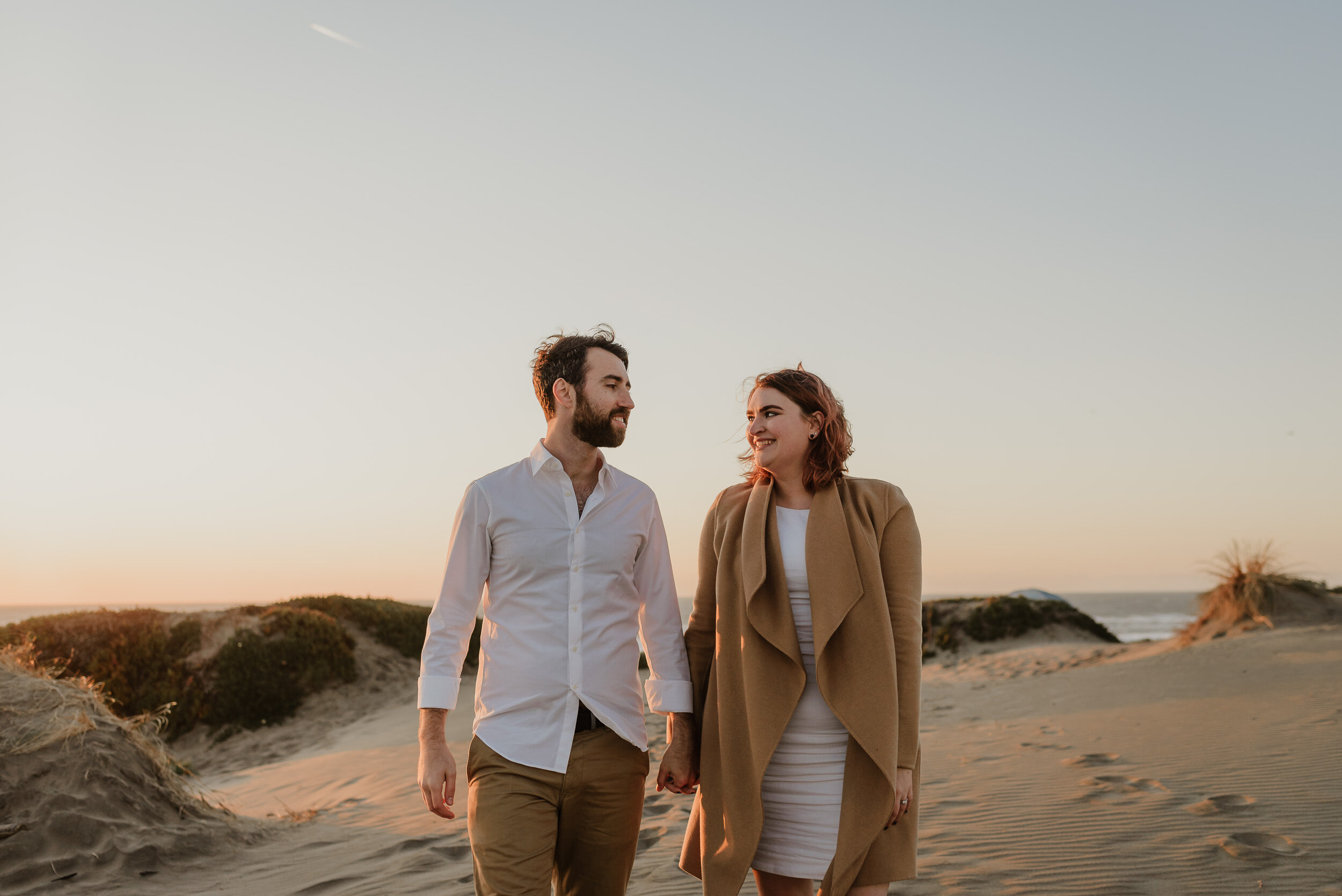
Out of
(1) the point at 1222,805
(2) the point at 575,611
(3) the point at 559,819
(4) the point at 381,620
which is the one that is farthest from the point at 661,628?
(4) the point at 381,620

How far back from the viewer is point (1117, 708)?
934 cm

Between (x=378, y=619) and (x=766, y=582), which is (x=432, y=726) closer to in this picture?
(x=766, y=582)

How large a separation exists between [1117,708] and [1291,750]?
2665 millimetres

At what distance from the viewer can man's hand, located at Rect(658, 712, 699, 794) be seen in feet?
10.2

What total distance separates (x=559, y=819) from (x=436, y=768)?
1.46 feet

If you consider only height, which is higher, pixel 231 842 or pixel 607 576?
pixel 607 576

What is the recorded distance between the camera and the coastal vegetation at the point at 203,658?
13.3 m

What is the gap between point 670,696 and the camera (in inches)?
122

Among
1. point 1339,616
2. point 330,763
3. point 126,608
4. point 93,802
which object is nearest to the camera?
point 93,802

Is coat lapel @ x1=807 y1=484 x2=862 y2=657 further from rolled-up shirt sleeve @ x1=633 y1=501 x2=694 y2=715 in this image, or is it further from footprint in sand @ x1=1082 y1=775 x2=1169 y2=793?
footprint in sand @ x1=1082 y1=775 x2=1169 y2=793

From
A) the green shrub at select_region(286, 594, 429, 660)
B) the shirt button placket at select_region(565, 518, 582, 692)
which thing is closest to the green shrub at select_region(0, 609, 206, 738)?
the green shrub at select_region(286, 594, 429, 660)

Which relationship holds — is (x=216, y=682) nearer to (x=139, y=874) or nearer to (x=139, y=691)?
A: (x=139, y=691)

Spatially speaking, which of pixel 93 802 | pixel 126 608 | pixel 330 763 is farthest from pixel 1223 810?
pixel 126 608

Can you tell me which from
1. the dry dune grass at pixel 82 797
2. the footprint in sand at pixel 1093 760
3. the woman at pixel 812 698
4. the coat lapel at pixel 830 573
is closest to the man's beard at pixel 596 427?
the woman at pixel 812 698
